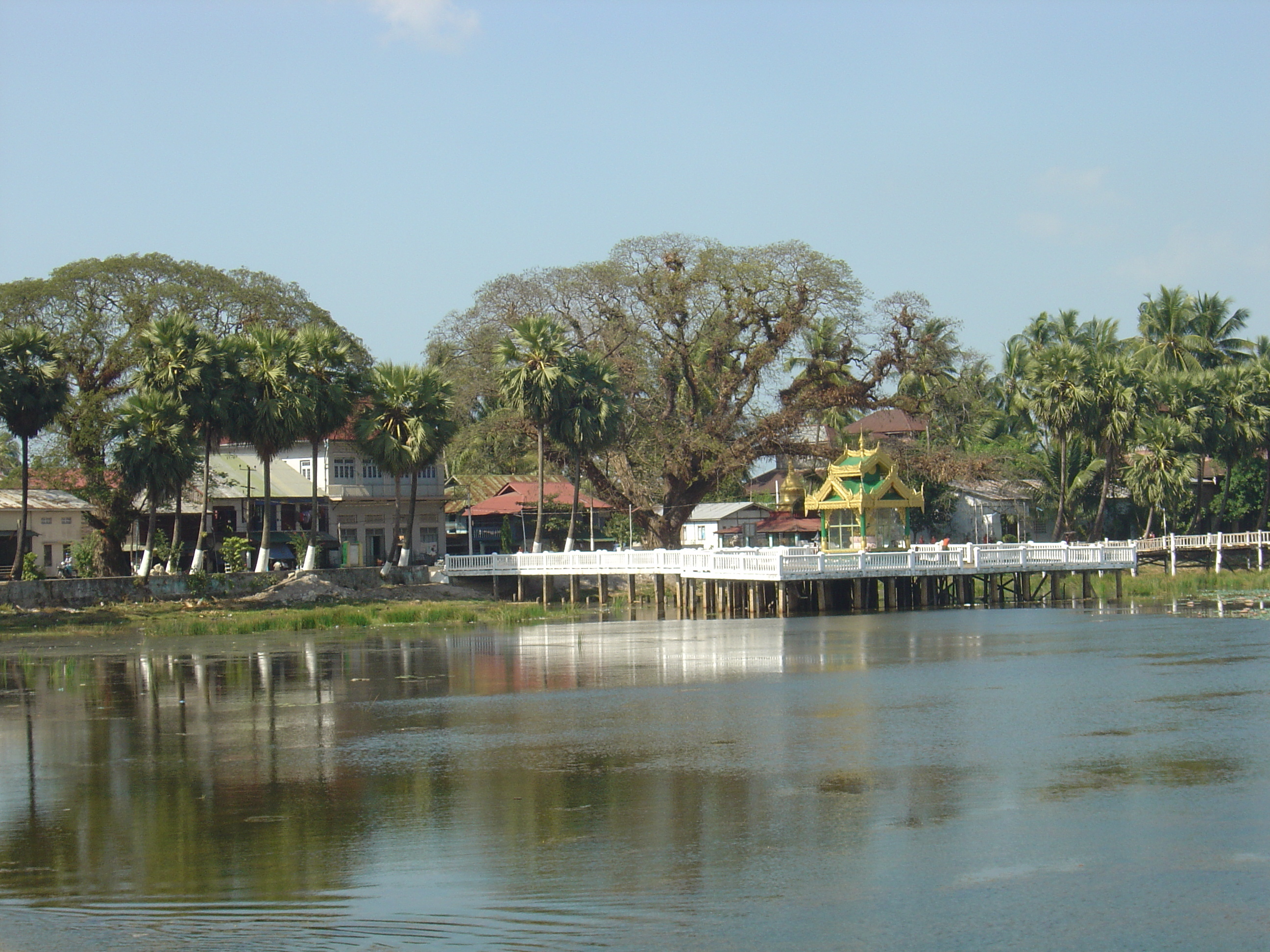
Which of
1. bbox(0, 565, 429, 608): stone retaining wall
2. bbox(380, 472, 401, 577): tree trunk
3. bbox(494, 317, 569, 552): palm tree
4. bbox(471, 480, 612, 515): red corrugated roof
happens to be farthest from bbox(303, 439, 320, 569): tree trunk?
bbox(471, 480, 612, 515): red corrugated roof

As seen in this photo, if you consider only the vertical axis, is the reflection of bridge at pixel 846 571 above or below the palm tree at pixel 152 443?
below

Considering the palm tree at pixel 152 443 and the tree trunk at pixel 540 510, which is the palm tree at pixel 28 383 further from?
the tree trunk at pixel 540 510

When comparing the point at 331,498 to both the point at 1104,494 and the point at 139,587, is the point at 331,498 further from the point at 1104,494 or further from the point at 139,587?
the point at 1104,494

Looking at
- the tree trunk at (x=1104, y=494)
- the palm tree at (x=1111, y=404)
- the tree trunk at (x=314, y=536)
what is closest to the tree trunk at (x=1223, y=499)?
the tree trunk at (x=1104, y=494)

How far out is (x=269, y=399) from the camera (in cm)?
4834

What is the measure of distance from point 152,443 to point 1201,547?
Result: 154ft

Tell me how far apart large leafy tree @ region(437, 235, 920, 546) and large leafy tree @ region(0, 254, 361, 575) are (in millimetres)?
12933

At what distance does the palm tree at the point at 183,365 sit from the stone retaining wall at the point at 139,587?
3.11 meters

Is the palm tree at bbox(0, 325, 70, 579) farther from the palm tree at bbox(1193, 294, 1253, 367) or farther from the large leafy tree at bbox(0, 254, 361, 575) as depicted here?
the palm tree at bbox(1193, 294, 1253, 367)

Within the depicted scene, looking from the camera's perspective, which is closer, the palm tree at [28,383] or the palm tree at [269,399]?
the palm tree at [28,383]

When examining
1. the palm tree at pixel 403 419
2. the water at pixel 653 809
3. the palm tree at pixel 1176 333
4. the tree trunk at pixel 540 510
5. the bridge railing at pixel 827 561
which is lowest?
the water at pixel 653 809

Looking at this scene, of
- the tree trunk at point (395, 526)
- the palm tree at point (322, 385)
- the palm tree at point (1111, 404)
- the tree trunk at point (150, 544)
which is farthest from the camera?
the palm tree at point (1111, 404)

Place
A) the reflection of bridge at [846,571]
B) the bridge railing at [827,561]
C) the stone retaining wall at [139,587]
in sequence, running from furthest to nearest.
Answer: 1. the reflection of bridge at [846,571]
2. the bridge railing at [827,561]
3. the stone retaining wall at [139,587]

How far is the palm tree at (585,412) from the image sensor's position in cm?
5412
